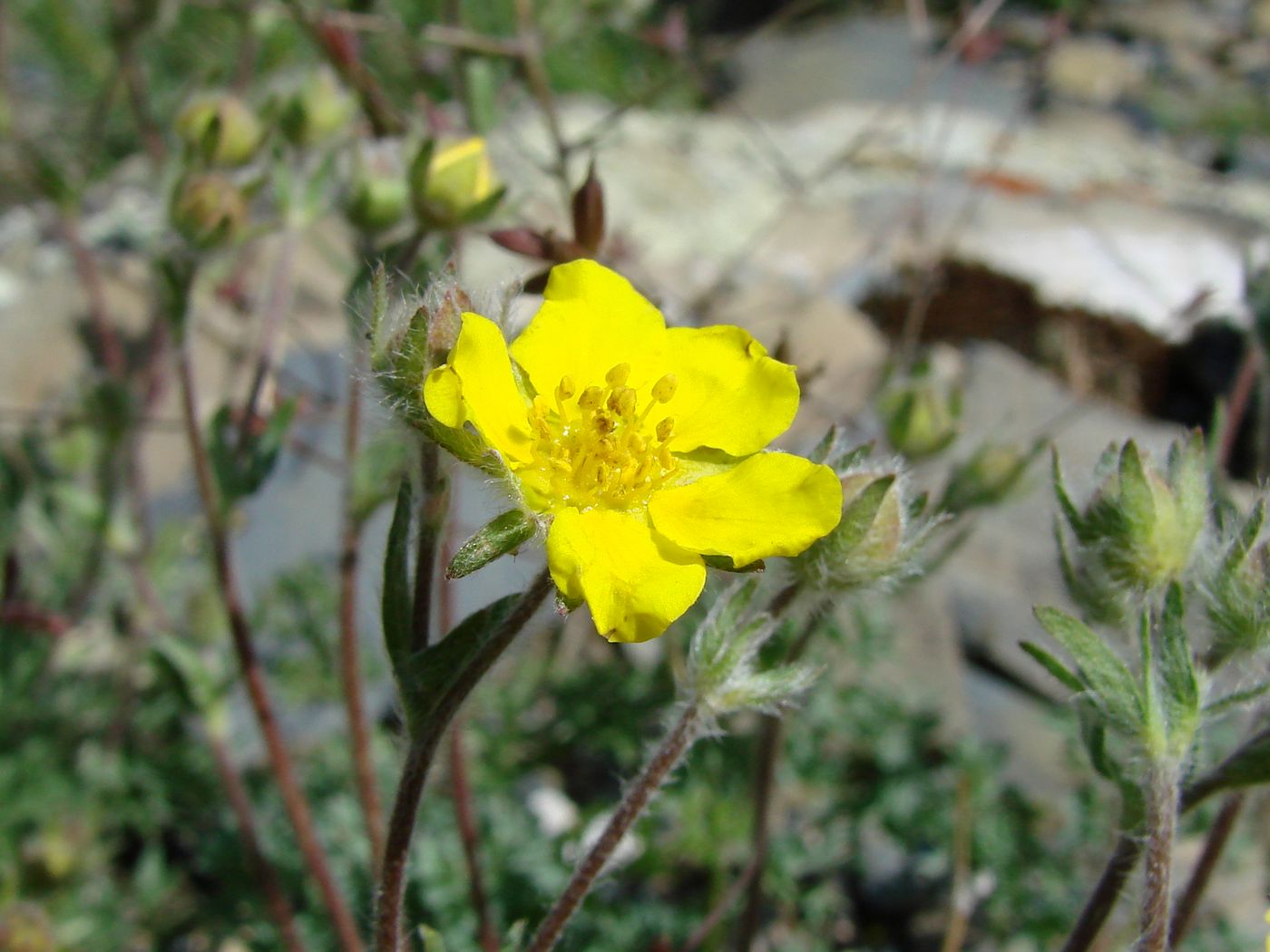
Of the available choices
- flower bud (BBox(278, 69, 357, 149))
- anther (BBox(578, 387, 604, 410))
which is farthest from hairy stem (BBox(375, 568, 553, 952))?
flower bud (BBox(278, 69, 357, 149))

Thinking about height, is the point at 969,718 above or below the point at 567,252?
below

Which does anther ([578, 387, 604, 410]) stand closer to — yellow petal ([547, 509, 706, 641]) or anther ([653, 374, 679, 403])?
anther ([653, 374, 679, 403])

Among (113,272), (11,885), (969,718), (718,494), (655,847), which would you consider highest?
(718,494)

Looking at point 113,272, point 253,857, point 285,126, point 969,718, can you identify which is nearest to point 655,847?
point 253,857

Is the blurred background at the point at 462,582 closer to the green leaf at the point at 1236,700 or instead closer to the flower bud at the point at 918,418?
the flower bud at the point at 918,418

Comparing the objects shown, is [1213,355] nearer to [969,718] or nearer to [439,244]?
[969,718]

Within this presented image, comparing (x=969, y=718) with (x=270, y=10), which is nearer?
(x=270, y=10)

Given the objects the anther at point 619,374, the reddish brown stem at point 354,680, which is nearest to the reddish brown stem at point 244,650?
the reddish brown stem at point 354,680

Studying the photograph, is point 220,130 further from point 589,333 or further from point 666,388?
point 666,388
